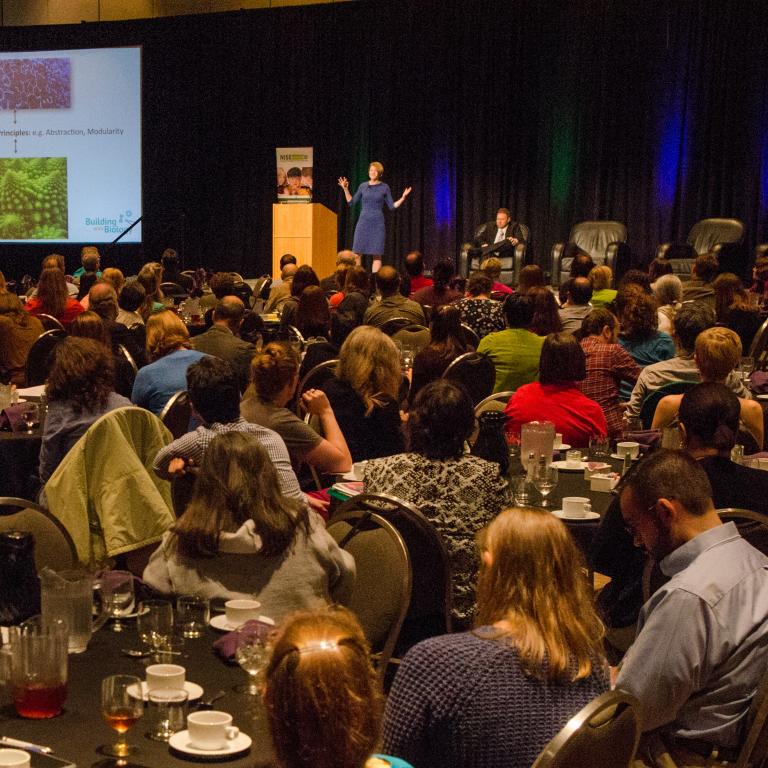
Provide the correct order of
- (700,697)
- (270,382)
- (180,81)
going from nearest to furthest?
(700,697)
(270,382)
(180,81)

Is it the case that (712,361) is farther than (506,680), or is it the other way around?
(712,361)

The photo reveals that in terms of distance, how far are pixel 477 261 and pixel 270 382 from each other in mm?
10622

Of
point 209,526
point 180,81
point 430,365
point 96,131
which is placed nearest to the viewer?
point 209,526

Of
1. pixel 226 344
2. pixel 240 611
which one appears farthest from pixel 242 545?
pixel 226 344

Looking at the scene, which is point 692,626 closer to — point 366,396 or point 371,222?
point 366,396

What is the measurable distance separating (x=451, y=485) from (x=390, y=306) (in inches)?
203

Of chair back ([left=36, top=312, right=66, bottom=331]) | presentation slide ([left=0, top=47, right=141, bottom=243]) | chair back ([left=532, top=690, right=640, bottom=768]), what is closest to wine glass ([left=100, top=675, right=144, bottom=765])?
chair back ([left=532, top=690, right=640, bottom=768])

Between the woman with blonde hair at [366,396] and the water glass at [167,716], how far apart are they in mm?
2844

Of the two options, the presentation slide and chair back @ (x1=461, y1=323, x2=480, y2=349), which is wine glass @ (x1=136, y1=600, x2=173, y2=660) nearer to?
chair back @ (x1=461, y1=323, x2=480, y2=349)

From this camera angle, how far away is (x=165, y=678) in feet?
7.53

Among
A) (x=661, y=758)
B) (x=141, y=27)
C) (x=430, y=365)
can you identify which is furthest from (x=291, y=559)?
(x=141, y=27)

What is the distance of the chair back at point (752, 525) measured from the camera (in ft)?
11.1

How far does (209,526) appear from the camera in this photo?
9.53 ft

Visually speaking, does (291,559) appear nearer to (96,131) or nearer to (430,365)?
(430,365)
